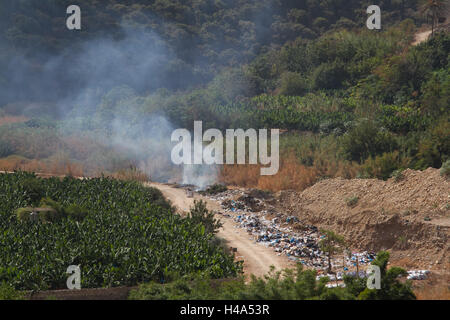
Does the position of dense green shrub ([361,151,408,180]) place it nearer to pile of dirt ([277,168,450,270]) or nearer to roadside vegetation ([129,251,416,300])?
pile of dirt ([277,168,450,270])

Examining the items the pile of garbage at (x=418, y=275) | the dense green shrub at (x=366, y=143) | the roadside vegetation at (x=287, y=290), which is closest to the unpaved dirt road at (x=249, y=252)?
the pile of garbage at (x=418, y=275)

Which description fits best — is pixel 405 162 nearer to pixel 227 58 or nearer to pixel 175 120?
pixel 175 120

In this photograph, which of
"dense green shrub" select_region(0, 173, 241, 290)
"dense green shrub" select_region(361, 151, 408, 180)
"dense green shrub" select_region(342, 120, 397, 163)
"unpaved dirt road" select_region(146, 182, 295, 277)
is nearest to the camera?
"dense green shrub" select_region(0, 173, 241, 290)

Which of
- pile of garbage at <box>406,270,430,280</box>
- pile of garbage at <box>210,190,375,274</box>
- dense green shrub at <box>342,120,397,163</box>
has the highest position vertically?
dense green shrub at <box>342,120,397,163</box>

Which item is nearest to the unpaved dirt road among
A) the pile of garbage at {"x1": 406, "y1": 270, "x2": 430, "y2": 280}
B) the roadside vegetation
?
the pile of garbage at {"x1": 406, "y1": 270, "x2": 430, "y2": 280}

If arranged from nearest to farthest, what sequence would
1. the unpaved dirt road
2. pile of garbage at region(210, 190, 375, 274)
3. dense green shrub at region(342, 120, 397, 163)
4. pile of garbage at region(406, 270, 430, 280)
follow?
pile of garbage at region(406, 270, 430, 280) < the unpaved dirt road < pile of garbage at region(210, 190, 375, 274) < dense green shrub at region(342, 120, 397, 163)

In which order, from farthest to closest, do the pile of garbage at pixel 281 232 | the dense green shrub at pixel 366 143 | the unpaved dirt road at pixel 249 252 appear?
the dense green shrub at pixel 366 143 < the pile of garbage at pixel 281 232 < the unpaved dirt road at pixel 249 252

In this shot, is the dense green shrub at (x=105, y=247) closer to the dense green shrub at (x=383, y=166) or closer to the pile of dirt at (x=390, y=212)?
the pile of dirt at (x=390, y=212)
